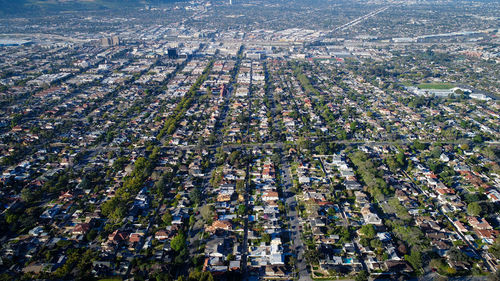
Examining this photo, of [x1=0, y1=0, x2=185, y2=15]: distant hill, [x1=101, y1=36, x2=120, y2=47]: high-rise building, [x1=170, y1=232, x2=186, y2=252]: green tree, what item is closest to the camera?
[x1=170, y1=232, x2=186, y2=252]: green tree

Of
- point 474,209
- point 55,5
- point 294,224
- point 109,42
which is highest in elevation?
point 55,5

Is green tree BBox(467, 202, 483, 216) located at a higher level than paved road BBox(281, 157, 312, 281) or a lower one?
higher

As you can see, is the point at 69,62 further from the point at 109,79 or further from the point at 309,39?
the point at 309,39

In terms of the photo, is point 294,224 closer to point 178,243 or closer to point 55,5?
point 178,243

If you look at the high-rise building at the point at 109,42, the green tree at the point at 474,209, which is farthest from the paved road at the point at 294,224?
the high-rise building at the point at 109,42

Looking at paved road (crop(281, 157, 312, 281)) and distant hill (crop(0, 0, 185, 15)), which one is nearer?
paved road (crop(281, 157, 312, 281))

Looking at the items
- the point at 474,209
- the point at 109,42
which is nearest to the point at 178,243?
the point at 474,209

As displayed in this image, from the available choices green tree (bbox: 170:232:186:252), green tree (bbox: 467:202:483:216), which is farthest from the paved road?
green tree (bbox: 467:202:483:216)

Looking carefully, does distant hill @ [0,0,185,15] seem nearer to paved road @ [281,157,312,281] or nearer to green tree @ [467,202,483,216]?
paved road @ [281,157,312,281]
